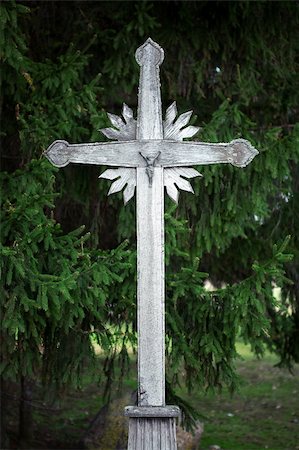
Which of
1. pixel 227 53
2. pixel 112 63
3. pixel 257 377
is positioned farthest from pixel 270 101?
pixel 257 377

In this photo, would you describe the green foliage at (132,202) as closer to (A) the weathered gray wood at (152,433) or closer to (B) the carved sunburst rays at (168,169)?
(B) the carved sunburst rays at (168,169)

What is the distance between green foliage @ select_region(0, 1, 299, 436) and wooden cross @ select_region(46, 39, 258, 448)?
0.98 meters

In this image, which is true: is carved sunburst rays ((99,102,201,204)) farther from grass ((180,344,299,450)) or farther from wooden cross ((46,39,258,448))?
grass ((180,344,299,450))

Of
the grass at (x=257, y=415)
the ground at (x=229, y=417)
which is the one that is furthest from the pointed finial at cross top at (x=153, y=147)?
the grass at (x=257, y=415)

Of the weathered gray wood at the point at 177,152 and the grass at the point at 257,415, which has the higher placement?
the weathered gray wood at the point at 177,152

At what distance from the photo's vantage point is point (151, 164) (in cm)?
342

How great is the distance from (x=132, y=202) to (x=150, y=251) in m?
2.14

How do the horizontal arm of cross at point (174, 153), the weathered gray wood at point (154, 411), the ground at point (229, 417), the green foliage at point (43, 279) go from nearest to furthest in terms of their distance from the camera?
1. the weathered gray wood at point (154, 411)
2. the horizontal arm of cross at point (174, 153)
3. the green foliage at point (43, 279)
4. the ground at point (229, 417)

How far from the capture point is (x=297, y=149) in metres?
5.19

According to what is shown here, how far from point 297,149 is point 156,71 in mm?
2038

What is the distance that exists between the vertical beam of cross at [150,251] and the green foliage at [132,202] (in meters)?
1.03

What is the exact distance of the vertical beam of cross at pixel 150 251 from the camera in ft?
11.0

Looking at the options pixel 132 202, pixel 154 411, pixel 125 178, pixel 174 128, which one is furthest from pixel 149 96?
pixel 132 202

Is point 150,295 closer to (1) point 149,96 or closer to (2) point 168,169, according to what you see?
(2) point 168,169
